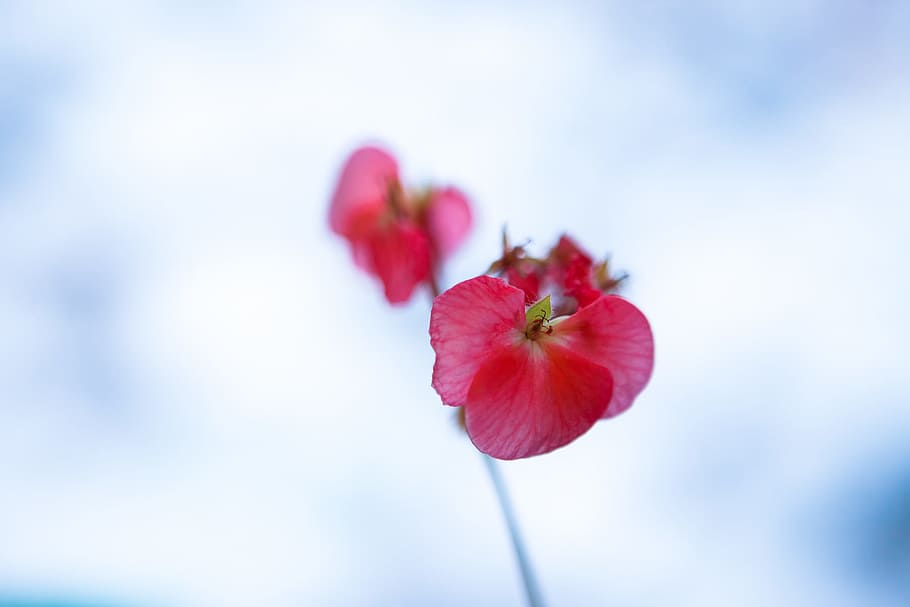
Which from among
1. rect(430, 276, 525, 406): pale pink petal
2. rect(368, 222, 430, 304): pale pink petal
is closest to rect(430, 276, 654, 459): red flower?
rect(430, 276, 525, 406): pale pink petal

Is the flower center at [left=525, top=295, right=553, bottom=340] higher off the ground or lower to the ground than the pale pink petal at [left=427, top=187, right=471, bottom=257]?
lower

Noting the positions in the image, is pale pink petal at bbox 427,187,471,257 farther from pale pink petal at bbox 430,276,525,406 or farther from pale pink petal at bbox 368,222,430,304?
pale pink petal at bbox 430,276,525,406

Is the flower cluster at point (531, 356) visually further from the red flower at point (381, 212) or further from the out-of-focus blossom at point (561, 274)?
the red flower at point (381, 212)

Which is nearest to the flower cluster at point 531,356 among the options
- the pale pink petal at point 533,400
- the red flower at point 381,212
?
the pale pink petal at point 533,400

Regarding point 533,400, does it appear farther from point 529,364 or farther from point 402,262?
point 402,262

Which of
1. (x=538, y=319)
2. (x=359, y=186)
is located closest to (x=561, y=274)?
(x=538, y=319)

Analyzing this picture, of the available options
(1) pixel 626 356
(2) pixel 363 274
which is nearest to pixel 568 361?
(1) pixel 626 356
